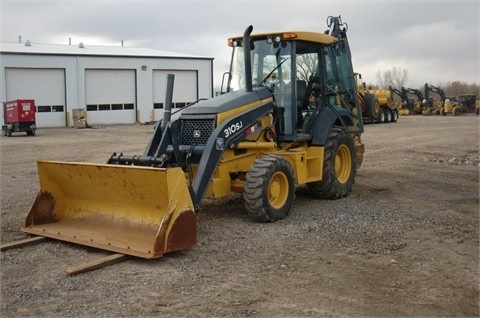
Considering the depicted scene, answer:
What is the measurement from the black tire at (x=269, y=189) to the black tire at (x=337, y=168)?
4.24 feet

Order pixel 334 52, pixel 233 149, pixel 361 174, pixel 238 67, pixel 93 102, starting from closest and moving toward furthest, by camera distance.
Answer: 1. pixel 233 149
2. pixel 238 67
3. pixel 334 52
4. pixel 361 174
5. pixel 93 102

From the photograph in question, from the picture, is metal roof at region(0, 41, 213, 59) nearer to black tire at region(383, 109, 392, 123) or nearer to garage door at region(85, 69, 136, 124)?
garage door at region(85, 69, 136, 124)

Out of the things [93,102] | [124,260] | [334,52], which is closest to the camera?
[124,260]

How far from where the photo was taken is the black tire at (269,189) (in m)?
7.07

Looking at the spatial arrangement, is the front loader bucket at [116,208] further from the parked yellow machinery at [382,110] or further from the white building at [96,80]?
the white building at [96,80]

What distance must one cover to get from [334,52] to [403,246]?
13.7 feet

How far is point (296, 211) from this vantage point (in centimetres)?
816

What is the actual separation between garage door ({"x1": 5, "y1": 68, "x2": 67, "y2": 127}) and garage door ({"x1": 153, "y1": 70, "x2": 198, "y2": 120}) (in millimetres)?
6364

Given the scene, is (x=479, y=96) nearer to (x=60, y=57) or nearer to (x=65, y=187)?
(x=60, y=57)

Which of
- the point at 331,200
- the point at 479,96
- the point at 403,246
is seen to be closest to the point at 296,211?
the point at 331,200

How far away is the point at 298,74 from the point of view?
28.6 feet

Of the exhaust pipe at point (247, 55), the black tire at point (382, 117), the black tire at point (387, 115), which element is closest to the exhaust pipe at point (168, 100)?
the exhaust pipe at point (247, 55)

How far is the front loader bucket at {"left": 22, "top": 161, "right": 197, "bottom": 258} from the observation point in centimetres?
589

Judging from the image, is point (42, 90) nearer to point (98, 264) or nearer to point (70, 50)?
point (70, 50)
